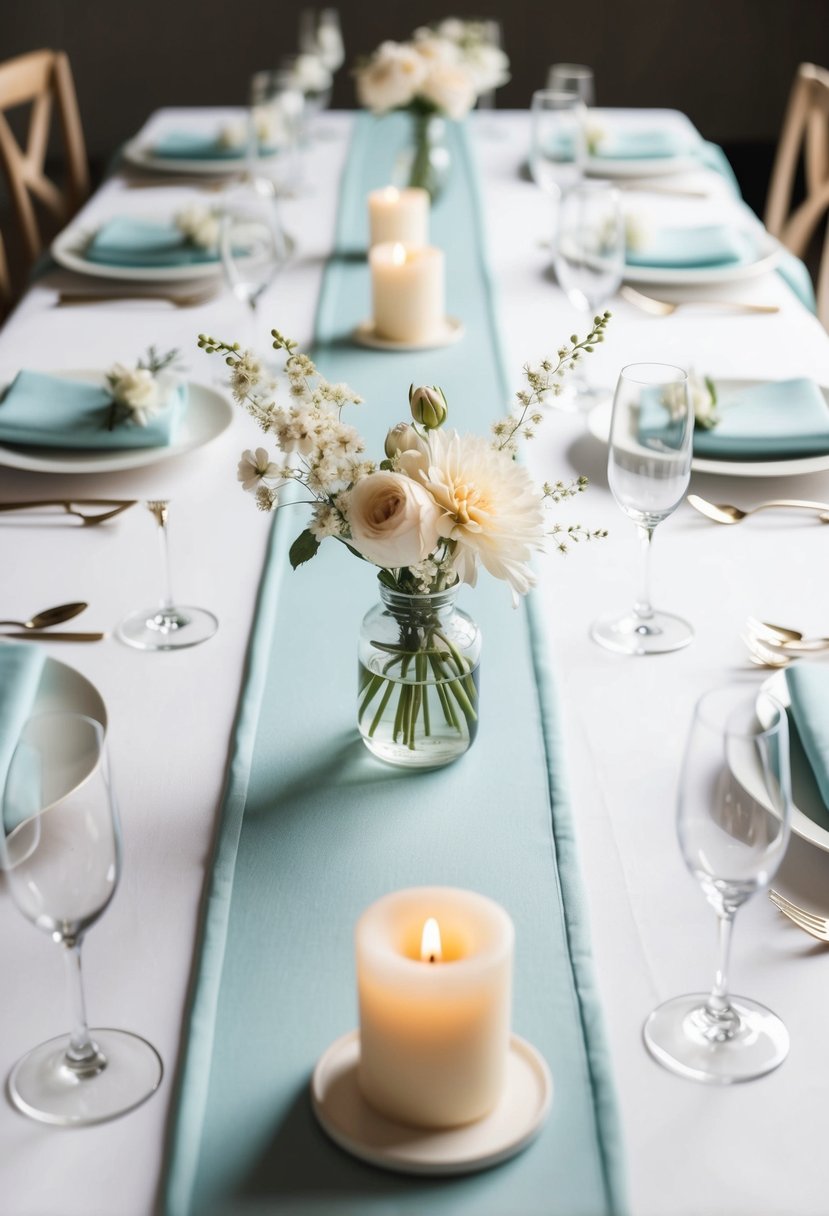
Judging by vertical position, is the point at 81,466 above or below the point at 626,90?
above

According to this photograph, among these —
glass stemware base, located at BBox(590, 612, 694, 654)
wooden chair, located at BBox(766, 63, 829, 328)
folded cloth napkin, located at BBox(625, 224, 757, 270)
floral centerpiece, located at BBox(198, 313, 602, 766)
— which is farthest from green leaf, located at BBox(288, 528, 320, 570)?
wooden chair, located at BBox(766, 63, 829, 328)

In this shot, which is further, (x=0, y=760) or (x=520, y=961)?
(x=0, y=760)

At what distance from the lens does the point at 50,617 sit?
125cm

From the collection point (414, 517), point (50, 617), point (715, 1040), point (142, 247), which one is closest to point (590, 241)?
point (142, 247)

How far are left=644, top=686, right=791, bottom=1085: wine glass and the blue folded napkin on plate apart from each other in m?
2.29

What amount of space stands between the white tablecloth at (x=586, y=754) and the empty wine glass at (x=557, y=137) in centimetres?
70

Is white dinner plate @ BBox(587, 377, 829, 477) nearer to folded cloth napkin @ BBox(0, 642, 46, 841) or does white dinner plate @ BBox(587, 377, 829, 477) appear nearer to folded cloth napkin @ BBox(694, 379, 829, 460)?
folded cloth napkin @ BBox(694, 379, 829, 460)

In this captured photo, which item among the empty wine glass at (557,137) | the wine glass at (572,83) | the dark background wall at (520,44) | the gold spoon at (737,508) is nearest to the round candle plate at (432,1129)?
the gold spoon at (737,508)

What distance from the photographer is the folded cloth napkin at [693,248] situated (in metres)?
2.16

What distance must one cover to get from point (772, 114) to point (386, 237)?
433 cm

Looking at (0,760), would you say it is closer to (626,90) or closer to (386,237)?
(386,237)

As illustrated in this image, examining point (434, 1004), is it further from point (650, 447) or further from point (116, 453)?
point (116, 453)

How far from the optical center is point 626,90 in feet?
19.0

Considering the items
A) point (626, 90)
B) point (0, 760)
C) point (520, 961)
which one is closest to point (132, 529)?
point (0, 760)
